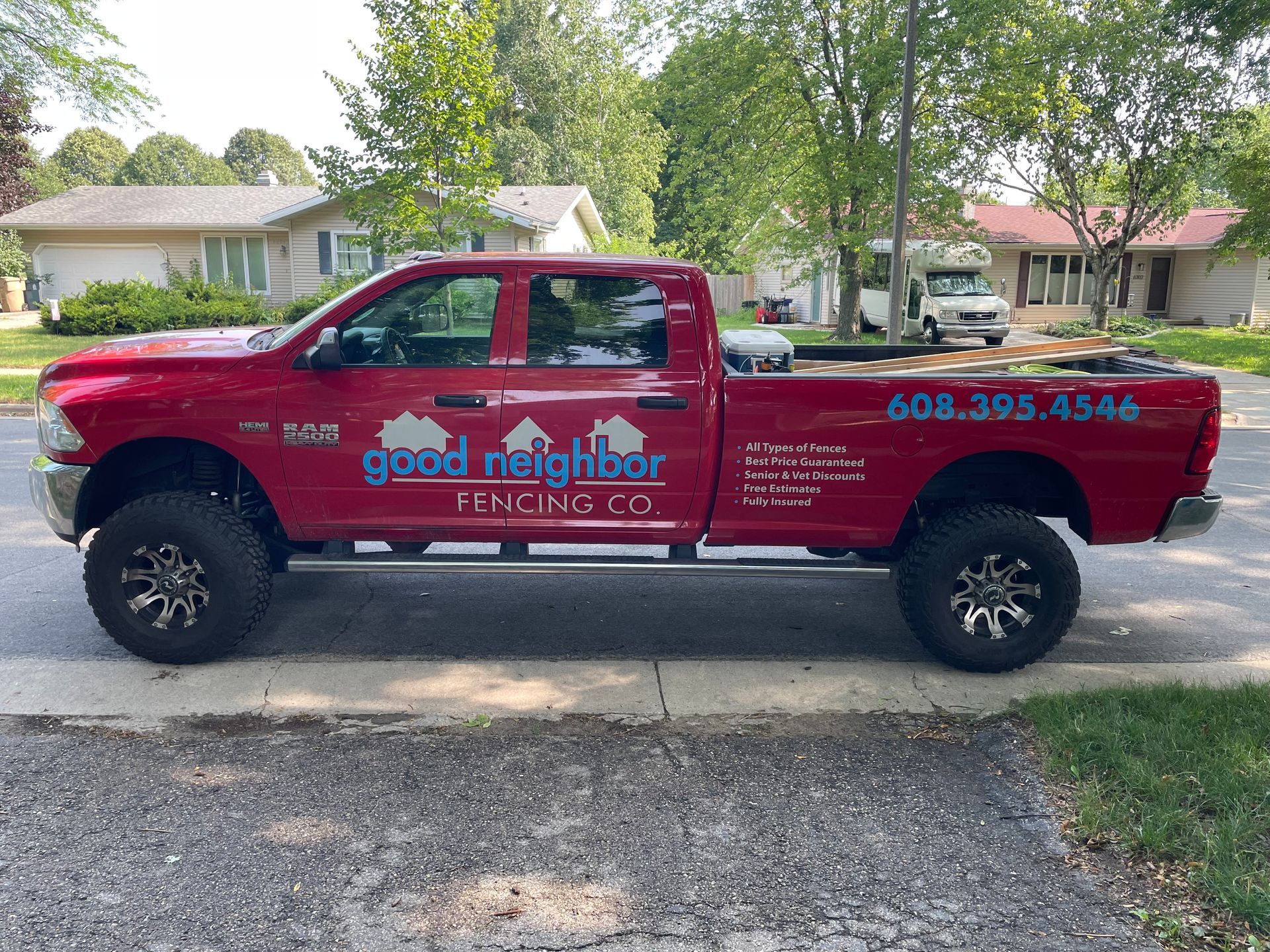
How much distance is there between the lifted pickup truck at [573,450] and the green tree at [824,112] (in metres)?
18.0

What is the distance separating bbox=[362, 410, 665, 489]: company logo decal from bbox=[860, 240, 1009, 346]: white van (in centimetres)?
2161

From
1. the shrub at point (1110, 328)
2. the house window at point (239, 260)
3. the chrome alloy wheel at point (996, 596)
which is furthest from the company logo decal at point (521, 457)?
the house window at point (239, 260)

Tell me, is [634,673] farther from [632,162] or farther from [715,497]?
[632,162]

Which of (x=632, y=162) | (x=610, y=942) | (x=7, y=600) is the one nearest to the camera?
(x=610, y=942)

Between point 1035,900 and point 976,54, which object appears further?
point 976,54

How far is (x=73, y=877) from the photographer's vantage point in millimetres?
3375

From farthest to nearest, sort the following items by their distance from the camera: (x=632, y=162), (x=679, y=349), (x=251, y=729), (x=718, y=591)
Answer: (x=632, y=162) → (x=718, y=591) → (x=679, y=349) → (x=251, y=729)

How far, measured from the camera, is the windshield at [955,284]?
26672 millimetres

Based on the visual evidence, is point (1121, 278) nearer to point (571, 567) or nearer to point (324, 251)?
point (324, 251)

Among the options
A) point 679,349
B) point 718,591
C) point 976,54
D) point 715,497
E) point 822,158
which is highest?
point 976,54

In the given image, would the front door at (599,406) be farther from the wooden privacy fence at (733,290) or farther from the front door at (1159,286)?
the front door at (1159,286)

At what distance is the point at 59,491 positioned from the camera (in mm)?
5062

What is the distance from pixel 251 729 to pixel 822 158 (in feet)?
68.5

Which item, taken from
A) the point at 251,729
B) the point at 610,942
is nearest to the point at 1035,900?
the point at 610,942
